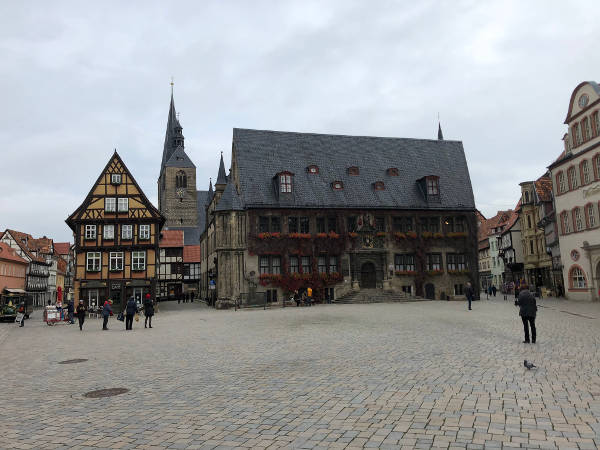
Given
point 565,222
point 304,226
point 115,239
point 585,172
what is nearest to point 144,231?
point 115,239

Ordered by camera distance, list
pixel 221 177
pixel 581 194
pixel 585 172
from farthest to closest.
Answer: pixel 221 177 → pixel 581 194 → pixel 585 172

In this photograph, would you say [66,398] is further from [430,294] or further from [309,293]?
[430,294]

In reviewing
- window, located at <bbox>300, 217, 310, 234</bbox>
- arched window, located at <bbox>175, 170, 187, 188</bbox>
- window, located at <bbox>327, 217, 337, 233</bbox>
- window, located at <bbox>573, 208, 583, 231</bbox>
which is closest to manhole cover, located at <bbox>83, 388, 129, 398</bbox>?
window, located at <bbox>300, 217, 310, 234</bbox>

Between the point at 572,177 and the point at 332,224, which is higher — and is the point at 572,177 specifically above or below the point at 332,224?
above

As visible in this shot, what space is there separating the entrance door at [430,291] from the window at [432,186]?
8486 millimetres

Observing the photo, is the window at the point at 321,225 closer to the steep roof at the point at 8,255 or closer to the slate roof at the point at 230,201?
the slate roof at the point at 230,201

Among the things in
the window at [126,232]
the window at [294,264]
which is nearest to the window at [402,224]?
the window at [294,264]

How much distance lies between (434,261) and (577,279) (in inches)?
471

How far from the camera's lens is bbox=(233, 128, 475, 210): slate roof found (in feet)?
141

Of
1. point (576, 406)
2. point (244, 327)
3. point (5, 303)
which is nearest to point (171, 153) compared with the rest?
point (5, 303)

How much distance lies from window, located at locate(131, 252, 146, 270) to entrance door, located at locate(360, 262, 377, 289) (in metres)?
18.5

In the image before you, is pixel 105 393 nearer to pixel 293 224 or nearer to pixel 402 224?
pixel 293 224

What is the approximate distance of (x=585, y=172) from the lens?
113 ft

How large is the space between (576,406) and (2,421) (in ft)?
→ 27.8
